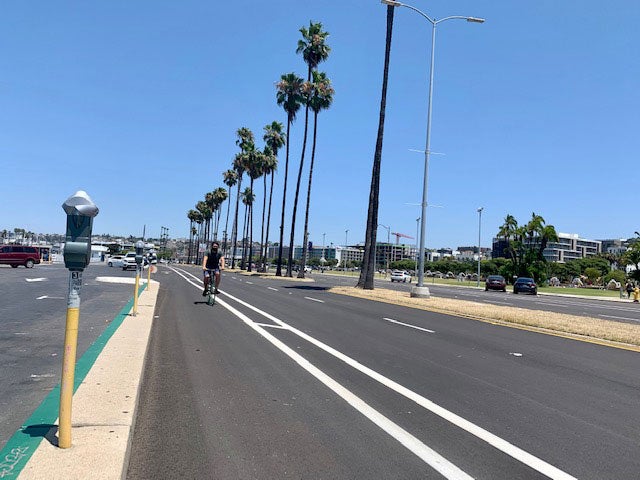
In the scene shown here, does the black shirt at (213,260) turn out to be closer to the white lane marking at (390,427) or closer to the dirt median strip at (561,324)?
the white lane marking at (390,427)

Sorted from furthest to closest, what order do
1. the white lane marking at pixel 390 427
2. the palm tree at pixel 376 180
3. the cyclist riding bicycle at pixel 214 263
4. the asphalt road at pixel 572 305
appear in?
the palm tree at pixel 376 180, the asphalt road at pixel 572 305, the cyclist riding bicycle at pixel 214 263, the white lane marking at pixel 390 427

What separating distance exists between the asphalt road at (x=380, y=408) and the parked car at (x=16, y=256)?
3826cm

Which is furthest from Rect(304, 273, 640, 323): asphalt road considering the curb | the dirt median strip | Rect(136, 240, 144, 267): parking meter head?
the curb

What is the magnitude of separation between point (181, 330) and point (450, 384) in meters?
6.69

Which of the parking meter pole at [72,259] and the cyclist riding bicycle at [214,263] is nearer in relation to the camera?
the parking meter pole at [72,259]

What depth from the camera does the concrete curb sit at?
155 inches

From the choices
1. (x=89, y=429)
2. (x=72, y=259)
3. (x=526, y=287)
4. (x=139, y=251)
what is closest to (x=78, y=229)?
(x=72, y=259)

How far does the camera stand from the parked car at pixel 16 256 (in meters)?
43.3

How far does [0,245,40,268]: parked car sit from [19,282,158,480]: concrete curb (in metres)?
41.1

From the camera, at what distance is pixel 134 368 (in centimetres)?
736

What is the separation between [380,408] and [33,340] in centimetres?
705

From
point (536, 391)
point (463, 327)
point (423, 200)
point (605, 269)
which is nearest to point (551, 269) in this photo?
point (605, 269)

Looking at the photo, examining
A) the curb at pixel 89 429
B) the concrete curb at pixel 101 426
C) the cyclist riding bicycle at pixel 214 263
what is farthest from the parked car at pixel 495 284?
the curb at pixel 89 429

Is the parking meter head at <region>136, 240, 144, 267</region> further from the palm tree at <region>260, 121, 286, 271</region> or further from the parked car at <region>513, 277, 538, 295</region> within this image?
the palm tree at <region>260, 121, 286, 271</region>
